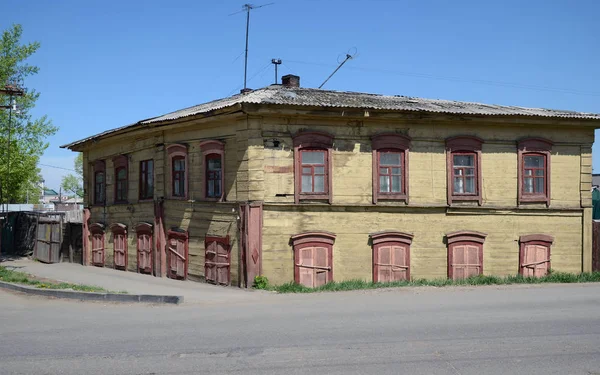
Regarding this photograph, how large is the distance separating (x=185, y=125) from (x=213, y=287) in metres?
5.28

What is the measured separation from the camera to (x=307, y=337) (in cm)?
933

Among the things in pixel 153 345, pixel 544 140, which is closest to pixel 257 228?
pixel 153 345

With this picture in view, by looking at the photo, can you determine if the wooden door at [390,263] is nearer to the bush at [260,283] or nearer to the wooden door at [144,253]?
the bush at [260,283]

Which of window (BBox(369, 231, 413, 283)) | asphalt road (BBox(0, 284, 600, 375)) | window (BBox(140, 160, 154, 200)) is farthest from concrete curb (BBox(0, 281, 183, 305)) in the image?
A: window (BBox(140, 160, 154, 200))

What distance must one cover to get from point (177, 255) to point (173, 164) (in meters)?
3.09

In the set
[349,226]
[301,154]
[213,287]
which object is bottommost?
[213,287]

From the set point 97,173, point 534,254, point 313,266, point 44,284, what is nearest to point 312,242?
point 313,266

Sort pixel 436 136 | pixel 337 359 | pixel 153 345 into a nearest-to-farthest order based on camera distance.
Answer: pixel 337 359
pixel 153 345
pixel 436 136

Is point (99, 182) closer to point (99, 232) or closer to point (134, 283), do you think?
point (99, 232)

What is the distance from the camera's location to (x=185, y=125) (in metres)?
18.6

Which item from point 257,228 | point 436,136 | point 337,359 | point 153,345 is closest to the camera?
point 337,359

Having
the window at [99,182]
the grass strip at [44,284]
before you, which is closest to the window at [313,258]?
the grass strip at [44,284]

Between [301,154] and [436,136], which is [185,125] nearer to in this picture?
[301,154]

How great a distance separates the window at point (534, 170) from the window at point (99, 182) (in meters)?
16.4
